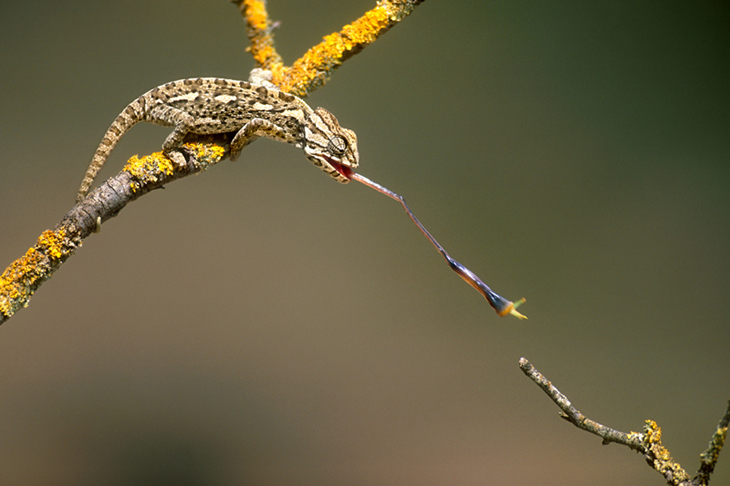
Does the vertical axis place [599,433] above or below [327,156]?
below

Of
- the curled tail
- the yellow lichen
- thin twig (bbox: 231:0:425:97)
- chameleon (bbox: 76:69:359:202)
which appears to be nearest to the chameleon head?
chameleon (bbox: 76:69:359:202)

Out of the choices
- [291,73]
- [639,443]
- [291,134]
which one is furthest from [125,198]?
[639,443]

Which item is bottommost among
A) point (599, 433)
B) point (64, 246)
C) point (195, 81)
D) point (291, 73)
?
point (64, 246)

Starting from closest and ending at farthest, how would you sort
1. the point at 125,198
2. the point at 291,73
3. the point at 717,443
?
the point at 717,443
the point at 125,198
the point at 291,73

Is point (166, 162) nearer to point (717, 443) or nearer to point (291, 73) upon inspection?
point (291, 73)

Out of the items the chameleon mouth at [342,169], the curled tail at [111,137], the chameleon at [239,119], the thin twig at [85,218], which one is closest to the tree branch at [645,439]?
the chameleon at [239,119]

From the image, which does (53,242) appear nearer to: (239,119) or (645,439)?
(239,119)

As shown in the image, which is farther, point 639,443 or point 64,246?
point 64,246

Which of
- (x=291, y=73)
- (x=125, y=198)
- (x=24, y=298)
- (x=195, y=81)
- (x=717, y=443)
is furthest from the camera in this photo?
(x=291, y=73)
